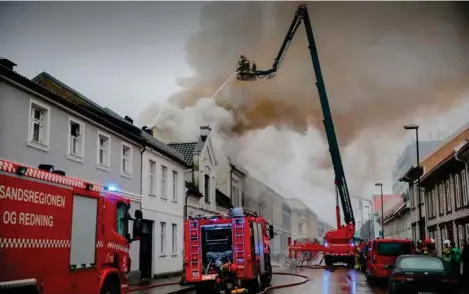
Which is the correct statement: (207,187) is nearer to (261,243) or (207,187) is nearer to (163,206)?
(163,206)

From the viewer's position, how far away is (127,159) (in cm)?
2417

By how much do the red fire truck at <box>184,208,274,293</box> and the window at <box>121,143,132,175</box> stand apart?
6.38 metres

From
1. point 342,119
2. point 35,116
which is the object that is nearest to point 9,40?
point 35,116

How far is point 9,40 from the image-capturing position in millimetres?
21453

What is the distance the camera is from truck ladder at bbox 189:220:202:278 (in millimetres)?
18047

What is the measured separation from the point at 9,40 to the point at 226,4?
899 centimetres

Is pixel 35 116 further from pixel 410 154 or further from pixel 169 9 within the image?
pixel 410 154

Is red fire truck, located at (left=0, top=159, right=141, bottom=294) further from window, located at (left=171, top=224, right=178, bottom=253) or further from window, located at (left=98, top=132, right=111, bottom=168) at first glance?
window, located at (left=171, top=224, right=178, bottom=253)

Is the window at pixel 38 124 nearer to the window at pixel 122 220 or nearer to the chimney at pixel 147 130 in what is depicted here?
the window at pixel 122 220

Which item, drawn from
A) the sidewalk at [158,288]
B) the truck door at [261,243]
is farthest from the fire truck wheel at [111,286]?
the truck door at [261,243]

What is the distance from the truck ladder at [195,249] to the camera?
18.0m

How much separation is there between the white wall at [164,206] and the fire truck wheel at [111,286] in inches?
541

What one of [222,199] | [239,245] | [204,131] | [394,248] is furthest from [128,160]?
[222,199]

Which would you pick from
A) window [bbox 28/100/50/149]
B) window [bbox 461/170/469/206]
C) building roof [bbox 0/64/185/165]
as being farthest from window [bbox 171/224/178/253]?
window [bbox 461/170/469/206]
